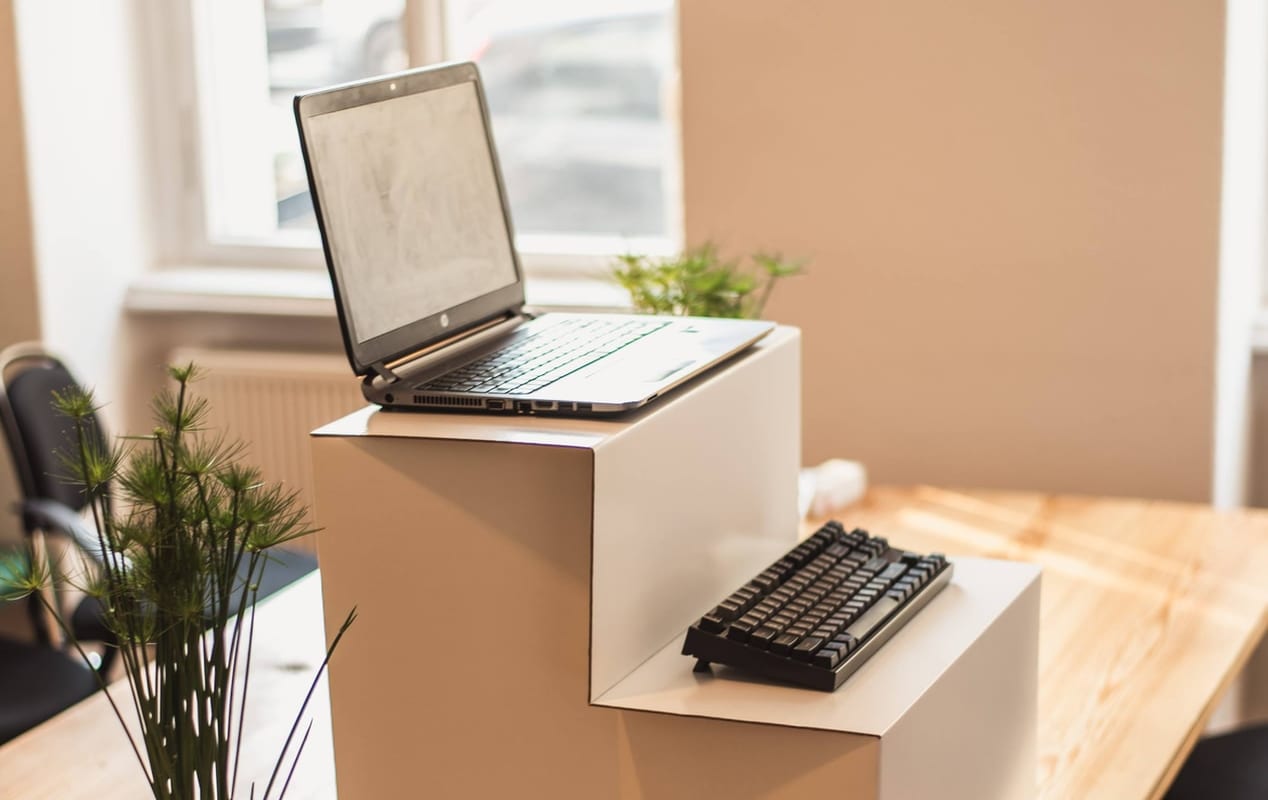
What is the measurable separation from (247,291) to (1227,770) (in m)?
2.51

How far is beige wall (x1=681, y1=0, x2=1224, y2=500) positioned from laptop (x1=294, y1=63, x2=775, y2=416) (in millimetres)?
1358

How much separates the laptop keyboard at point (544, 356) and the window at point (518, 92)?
6.08 ft

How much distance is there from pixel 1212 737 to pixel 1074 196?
Result: 96cm

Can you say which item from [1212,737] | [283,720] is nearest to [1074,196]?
[1212,737]

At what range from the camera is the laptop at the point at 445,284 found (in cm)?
113

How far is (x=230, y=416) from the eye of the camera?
12.0 feet

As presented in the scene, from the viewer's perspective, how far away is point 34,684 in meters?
2.36

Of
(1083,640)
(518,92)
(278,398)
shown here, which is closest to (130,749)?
(1083,640)

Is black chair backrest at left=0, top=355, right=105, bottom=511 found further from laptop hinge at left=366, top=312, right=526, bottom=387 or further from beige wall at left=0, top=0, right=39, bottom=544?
laptop hinge at left=366, top=312, right=526, bottom=387

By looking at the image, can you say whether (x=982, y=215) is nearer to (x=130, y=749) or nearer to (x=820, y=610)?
(x=820, y=610)

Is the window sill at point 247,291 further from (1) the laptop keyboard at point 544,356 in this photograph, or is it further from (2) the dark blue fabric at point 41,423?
(1) the laptop keyboard at point 544,356

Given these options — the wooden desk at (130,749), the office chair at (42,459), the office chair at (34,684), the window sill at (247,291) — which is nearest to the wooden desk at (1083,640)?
the wooden desk at (130,749)

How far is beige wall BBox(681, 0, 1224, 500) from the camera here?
2.49 meters

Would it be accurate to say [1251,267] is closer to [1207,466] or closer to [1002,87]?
[1207,466]
